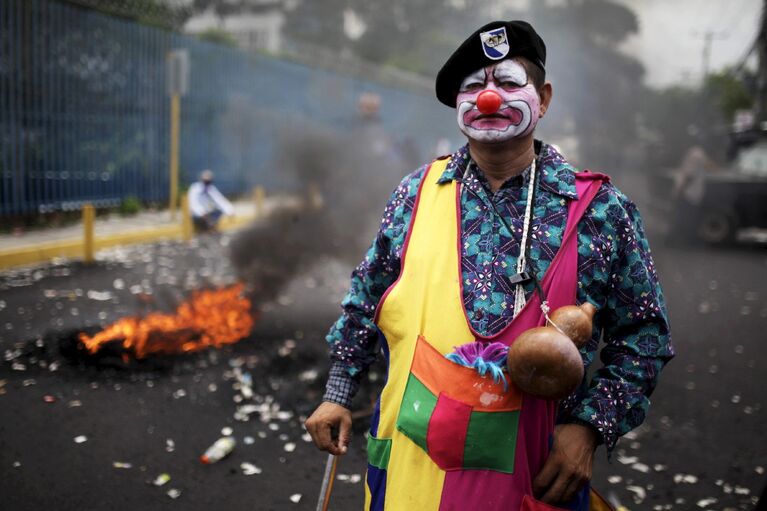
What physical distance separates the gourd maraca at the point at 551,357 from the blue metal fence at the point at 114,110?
10.7 m

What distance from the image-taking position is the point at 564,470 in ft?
5.87

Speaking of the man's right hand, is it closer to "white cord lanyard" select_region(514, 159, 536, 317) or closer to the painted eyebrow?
"white cord lanyard" select_region(514, 159, 536, 317)

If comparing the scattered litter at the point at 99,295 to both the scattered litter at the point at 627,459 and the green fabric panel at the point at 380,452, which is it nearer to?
the scattered litter at the point at 627,459

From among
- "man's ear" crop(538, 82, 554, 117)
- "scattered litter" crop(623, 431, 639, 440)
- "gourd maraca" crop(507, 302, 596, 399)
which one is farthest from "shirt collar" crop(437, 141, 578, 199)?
"scattered litter" crop(623, 431, 639, 440)

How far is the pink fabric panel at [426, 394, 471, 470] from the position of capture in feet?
5.69

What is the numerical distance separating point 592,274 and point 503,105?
567 millimetres

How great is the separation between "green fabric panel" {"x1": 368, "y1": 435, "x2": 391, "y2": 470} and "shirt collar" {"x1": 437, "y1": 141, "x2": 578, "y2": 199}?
0.80 meters

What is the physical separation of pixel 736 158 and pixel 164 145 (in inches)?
498

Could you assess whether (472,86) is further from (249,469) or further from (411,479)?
(249,469)

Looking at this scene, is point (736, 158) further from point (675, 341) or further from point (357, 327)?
point (357, 327)

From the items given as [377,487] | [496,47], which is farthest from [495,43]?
[377,487]

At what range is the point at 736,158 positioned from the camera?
15383 mm

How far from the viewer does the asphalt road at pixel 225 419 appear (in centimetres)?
372

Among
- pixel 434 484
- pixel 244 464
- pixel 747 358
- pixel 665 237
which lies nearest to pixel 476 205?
pixel 434 484
